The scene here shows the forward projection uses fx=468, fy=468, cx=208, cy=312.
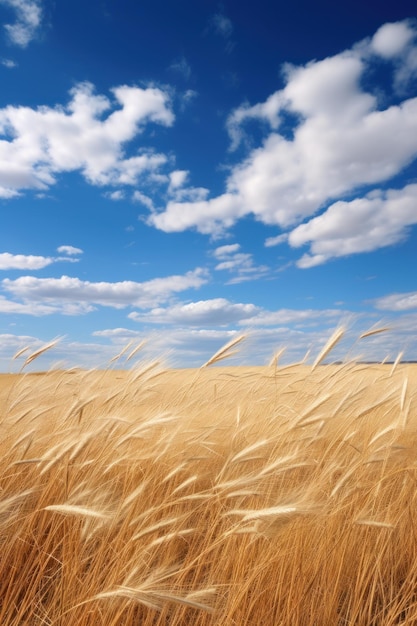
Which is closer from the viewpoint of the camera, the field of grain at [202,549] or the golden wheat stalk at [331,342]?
the field of grain at [202,549]

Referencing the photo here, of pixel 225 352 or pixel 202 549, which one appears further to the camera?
pixel 225 352

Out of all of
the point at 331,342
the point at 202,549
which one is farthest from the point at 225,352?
the point at 202,549

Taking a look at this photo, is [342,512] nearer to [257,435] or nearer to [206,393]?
[257,435]

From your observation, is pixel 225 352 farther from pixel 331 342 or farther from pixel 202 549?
pixel 202 549

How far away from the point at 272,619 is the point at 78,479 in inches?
47.0

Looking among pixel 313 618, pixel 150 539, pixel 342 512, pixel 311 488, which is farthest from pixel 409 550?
pixel 150 539

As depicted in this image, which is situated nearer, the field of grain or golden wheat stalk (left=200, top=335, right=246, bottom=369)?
the field of grain

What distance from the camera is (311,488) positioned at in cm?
184

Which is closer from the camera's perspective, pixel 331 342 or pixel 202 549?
pixel 202 549

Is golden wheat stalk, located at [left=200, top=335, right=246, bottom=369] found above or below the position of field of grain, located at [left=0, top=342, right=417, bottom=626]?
above

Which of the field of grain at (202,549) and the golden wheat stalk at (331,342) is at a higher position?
the golden wheat stalk at (331,342)

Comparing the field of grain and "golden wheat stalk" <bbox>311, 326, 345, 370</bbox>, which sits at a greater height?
"golden wheat stalk" <bbox>311, 326, 345, 370</bbox>

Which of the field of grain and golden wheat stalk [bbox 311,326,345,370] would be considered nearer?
the field of grain

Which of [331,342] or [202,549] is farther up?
[331,342]
